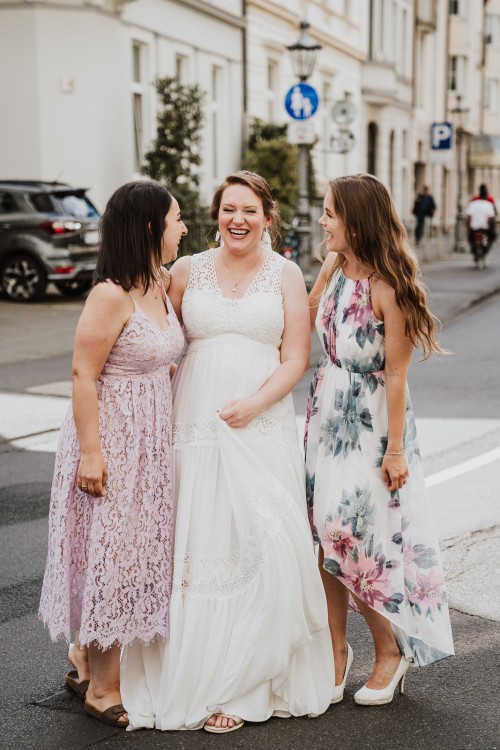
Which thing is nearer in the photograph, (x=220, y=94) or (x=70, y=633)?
(x=70, y=633)

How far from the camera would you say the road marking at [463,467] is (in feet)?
22.1

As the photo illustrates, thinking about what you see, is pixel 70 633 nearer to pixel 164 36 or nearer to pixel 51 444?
pixel 51 444

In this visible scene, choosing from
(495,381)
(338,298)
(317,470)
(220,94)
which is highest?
(220,94)

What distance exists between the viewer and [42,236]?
1548cm

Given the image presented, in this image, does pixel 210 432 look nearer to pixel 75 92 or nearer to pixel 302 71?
pixel 302 71

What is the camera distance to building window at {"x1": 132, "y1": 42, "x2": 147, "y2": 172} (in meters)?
19.8

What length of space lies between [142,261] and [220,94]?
68.7ft

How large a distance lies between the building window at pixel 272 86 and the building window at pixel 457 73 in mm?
24603

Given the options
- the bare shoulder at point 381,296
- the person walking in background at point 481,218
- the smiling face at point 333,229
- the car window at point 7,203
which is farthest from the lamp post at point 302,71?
the bare shoulder at point 381,296

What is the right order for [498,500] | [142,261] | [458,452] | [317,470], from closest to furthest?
[142,261], [317,470], [498,500], [458,452]

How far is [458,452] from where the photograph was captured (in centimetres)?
744

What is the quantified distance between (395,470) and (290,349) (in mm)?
553

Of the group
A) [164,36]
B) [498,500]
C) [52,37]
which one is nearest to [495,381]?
[498,500]

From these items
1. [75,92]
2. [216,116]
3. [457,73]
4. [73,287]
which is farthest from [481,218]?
[457,73]
